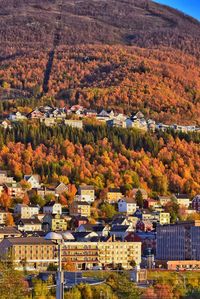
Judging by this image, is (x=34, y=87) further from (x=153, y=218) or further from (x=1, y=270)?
(x=1, y=270)

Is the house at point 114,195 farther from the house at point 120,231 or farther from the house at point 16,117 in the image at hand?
the house at point 16,117

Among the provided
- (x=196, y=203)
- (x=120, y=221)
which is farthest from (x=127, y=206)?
(x=196, y=203)

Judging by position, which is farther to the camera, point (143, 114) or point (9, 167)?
point (143, 114)

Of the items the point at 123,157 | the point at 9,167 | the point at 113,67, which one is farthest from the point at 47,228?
the point at 113,67

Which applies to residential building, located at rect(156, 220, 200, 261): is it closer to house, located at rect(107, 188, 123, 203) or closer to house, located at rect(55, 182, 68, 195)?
house, located at rect(107, 188, 123, 203)

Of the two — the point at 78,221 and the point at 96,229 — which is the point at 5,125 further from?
the point at 96,229

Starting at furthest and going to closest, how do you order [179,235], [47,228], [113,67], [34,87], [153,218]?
1. [113,67]
2. [34,87]
3. [153,218]
4. [47,228]
5. [179,235]
